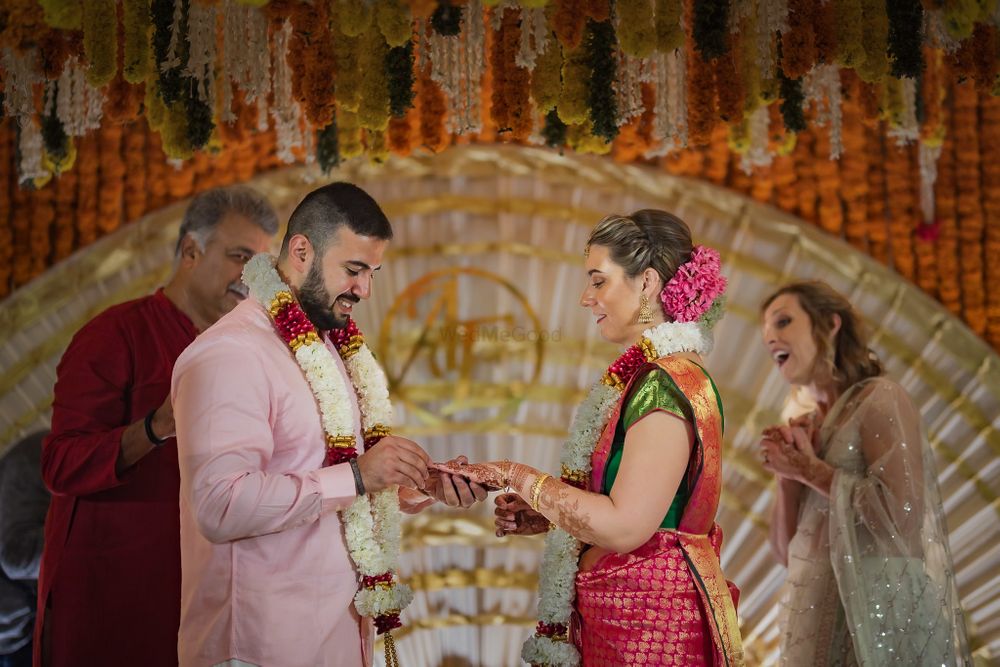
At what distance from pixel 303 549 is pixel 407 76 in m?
1.59

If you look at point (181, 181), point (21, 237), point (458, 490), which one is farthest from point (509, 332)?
point (458, 490)

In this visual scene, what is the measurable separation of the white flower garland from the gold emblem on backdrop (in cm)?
226

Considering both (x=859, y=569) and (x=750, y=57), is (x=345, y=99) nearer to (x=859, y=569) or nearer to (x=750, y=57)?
(x=750, y=57)

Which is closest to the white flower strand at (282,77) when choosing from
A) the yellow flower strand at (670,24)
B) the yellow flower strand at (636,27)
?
the yellow flower strand at (636,27)

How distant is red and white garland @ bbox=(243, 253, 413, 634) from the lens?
258cm

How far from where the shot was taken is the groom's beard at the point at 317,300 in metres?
2.69

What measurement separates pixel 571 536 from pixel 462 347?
2385 mm

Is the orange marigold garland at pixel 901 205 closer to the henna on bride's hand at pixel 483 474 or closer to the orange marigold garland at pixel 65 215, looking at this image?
the henna on bride's hand at pixel 483 474

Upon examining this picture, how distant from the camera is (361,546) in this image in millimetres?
2602

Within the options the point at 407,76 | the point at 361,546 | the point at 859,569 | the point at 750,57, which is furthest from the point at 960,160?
the point at 361,546

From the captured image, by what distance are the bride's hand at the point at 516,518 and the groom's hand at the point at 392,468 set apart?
18.0 inches

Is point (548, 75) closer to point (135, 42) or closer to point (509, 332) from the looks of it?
point (135, 42)

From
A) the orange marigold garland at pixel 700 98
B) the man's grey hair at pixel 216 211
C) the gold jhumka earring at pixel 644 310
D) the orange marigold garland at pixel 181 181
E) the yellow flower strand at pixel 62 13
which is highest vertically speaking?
the yellow flower strand at pixel 62 13

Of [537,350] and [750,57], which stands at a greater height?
[750,57]
